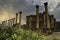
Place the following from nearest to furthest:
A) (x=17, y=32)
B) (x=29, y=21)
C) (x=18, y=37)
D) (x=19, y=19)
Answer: (x=18, y=37) < (x=17, y=32) < (x=19, y=19) < (x=29, y=21)

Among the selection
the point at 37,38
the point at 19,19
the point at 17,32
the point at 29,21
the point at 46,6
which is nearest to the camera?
the point at 17,32

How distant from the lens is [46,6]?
31.1m

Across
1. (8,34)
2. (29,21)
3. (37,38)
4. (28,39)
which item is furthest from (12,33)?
(29,21)

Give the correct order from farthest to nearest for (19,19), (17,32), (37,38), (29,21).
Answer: (29,21) < (19,19) < (37,38) < (17,32)

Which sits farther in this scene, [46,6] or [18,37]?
[46,6]

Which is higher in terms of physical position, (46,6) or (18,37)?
(46,6)

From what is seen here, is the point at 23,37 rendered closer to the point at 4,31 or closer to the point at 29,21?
the point at 4,31

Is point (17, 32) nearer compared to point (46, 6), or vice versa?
point (17, 32)

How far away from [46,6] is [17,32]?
17.9 meters

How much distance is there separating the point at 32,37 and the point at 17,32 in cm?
132

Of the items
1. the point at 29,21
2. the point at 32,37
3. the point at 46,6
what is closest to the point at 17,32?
the point at 32,37

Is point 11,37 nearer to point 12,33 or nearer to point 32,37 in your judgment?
point 12,33

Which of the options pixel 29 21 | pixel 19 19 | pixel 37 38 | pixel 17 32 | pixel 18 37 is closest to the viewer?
pixel 18 37

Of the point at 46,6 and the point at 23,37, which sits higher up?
the point at 46,6
